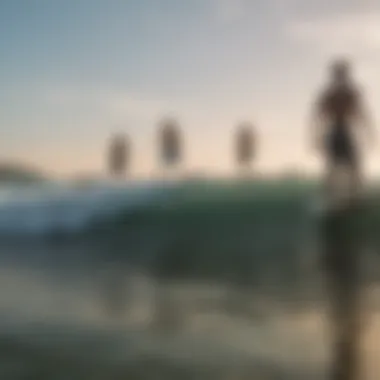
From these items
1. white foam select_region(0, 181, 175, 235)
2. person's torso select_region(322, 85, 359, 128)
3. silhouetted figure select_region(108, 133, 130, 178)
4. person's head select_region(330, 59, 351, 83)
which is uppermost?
person's head select_region(330, 59, 351, 83)

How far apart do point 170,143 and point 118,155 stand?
0.16 metres

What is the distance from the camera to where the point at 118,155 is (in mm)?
1784

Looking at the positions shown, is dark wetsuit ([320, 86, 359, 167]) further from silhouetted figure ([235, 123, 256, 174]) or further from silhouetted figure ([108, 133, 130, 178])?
silhouetted figure ([108, 133, 130, 178])

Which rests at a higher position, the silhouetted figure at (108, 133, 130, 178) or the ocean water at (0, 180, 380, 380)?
the silhouetted figure at (108, 133, 130, 178)

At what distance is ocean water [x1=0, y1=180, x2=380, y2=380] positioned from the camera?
160 cm

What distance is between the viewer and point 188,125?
1.76m

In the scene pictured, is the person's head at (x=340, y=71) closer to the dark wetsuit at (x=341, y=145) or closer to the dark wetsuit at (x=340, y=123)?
the dark wetsuit at (x=340, y=123)

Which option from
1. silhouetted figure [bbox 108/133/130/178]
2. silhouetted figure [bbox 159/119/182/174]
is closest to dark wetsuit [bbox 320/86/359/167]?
silhouetted figure [bbox 159/119/182/174]

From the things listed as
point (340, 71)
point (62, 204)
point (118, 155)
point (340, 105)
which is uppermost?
point (340, 71)

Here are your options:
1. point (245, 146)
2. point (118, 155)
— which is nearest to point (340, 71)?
point (245, 146)

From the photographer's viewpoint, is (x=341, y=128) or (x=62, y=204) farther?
(x=62, y=204)

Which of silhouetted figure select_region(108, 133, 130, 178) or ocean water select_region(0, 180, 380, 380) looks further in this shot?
silhouetted figure select_region(108, 133, 130, 178)

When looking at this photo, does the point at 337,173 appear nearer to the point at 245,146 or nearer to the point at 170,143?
the point at 245,146

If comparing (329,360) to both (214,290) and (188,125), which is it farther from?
(188,125)
